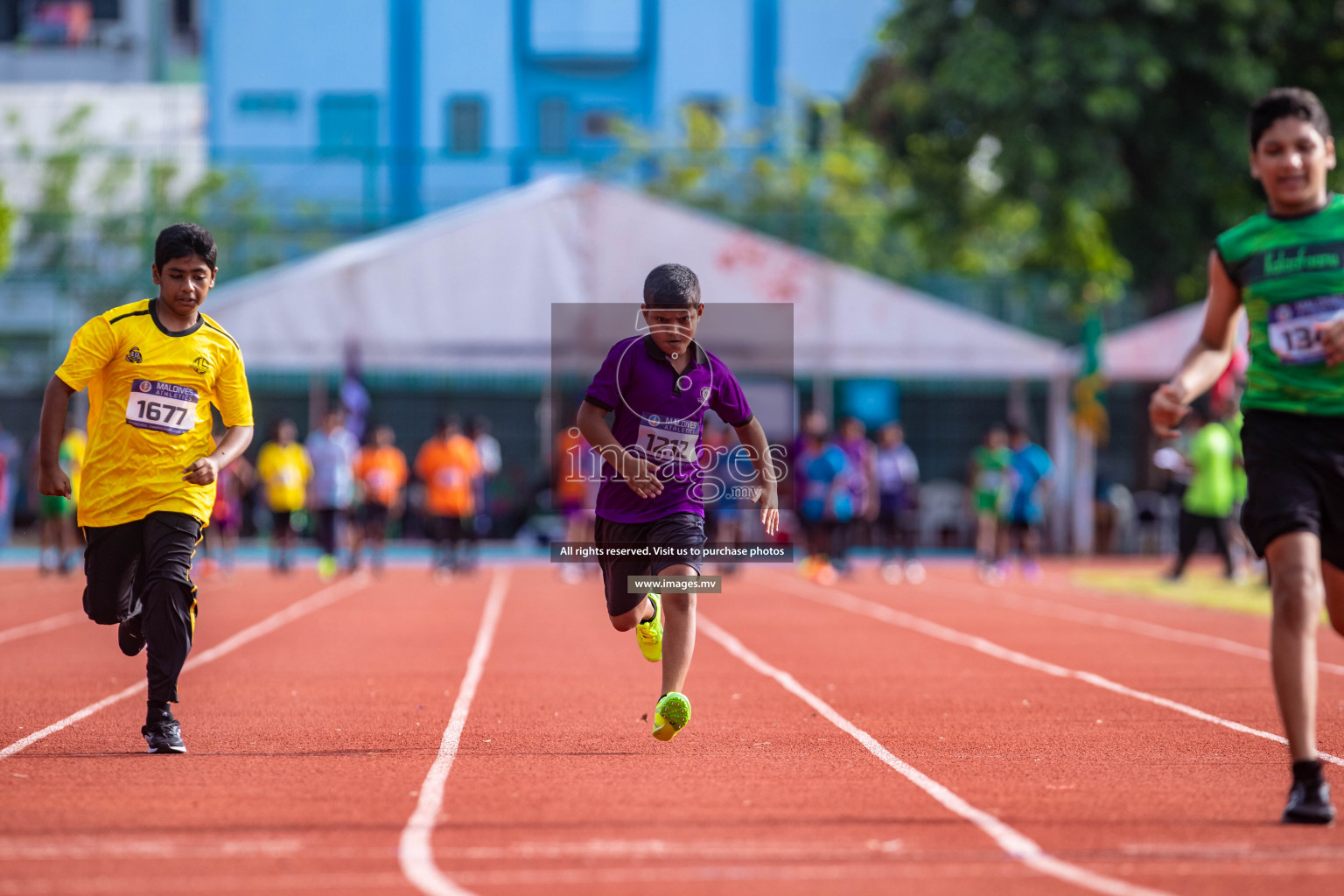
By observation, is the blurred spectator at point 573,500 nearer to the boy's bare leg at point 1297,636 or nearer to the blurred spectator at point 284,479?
the blurred spectator at point 284,479

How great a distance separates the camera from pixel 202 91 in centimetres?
4500

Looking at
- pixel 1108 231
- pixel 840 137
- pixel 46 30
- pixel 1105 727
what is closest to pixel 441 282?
pixel 1108 231

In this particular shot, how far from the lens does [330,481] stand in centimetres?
2100

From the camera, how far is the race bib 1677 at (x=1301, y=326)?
5.43 meters

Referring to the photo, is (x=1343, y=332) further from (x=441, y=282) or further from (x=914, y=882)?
(x=441, y=282)

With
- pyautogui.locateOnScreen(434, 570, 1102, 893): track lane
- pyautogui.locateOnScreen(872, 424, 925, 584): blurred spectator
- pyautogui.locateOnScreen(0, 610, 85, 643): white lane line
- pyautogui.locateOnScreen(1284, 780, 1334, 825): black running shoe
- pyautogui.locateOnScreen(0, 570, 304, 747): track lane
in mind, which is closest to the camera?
pyautogui.locateOnScreen(434, 570, 1102, 893): track lane

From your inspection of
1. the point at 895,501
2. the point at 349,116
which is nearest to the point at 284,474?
the point at 895,501

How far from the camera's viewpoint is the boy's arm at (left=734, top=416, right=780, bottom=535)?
Answer: 6.92 metres

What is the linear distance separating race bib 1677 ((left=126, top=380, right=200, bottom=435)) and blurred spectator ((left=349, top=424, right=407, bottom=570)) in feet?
48.0

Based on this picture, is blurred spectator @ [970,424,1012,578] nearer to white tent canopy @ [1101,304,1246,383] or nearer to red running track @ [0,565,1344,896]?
white tent canopy @ [1101,304,1246,383]

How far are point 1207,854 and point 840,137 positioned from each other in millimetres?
46718

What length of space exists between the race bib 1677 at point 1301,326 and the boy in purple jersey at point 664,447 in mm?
2154

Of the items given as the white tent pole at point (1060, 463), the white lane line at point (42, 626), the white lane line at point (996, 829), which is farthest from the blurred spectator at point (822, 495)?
the white lane line at point (996, 829)

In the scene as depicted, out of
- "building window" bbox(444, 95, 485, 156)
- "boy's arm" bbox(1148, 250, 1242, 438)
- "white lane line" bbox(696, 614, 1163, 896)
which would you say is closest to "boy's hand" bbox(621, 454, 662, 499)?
Result: "white lane line" bbox(696, 614, 1163, 896)
